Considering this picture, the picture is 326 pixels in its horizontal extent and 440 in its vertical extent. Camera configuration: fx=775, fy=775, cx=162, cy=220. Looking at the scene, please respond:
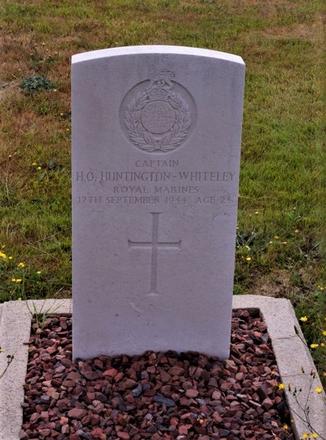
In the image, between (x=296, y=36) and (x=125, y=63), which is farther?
(x=296, y=36)

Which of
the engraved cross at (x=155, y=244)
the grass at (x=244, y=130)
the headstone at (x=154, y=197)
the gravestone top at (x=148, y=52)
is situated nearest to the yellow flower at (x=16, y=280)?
the grass at (x=244, y=130)

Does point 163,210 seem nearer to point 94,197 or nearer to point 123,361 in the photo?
point 94,197

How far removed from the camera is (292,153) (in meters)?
A: 7.09

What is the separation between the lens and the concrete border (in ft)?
12.4

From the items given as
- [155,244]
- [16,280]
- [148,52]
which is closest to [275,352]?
[155,244]

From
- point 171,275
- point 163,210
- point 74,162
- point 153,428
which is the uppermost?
point 74,162

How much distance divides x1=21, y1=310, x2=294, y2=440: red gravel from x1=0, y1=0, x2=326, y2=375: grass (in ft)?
1.71

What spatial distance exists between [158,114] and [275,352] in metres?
1.50

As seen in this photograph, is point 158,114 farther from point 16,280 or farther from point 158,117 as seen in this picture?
point 16,280

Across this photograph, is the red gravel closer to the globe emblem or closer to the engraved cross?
the engraved cross

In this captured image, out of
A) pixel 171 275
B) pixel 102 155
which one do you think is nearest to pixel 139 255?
pixel 171 275

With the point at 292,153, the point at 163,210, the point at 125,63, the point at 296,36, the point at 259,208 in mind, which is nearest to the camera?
the point at 125,63

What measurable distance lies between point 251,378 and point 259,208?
2228 millimetres

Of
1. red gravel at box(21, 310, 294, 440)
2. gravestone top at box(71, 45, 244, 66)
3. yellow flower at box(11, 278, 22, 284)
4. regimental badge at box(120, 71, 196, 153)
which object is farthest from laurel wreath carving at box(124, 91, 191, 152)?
yellow flower at box(11, 278, 22, 284)
